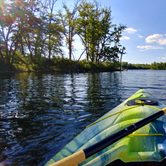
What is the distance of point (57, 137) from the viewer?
285 cm

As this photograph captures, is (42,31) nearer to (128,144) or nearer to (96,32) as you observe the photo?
(96,32)

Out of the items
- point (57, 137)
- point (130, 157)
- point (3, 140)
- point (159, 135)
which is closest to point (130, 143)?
point (130, 157)

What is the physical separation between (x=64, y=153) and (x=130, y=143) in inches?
30.9

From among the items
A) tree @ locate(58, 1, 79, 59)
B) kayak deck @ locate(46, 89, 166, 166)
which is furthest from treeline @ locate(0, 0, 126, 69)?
kayak deck @ locate(46, 89, 166, 166)

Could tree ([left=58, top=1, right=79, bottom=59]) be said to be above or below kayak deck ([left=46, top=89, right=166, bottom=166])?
above

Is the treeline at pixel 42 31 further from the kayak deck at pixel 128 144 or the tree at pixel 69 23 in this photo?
the kayak deck at pixel 128 144

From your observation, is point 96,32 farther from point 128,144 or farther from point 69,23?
point 128,144

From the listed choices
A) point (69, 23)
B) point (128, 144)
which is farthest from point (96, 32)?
point (128, 144)

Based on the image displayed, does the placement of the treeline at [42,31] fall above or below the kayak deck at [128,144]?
above

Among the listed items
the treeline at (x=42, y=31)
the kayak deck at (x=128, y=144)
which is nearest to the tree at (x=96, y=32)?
the treeline at (x=42, y=31)

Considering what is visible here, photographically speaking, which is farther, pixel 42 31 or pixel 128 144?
pixel 42 31

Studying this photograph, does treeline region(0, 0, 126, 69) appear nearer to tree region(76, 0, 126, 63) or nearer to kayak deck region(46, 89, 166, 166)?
tree region(76, 0, 126, 63)

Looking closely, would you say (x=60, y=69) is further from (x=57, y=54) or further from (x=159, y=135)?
(x=159, y=135)

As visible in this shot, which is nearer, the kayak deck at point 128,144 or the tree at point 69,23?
the kayak deck at point 128,144
